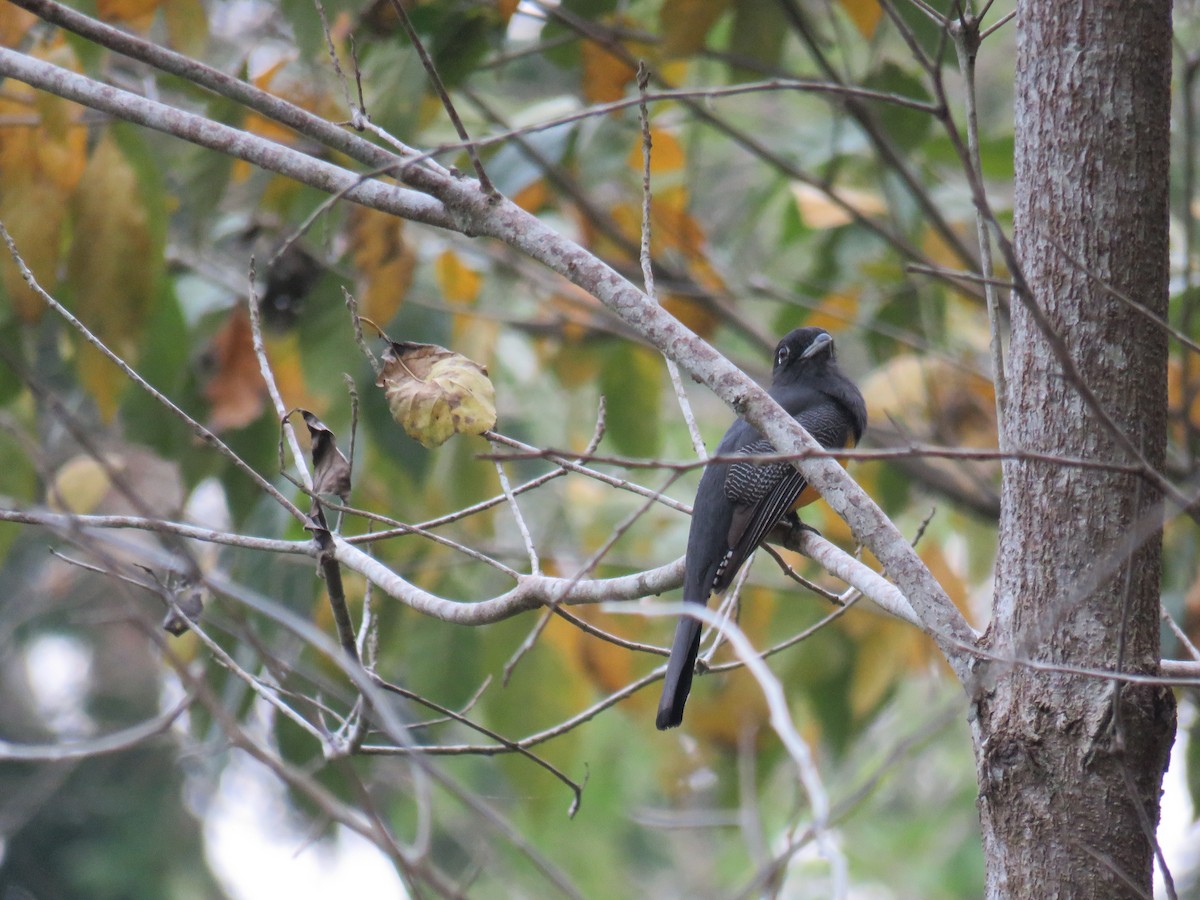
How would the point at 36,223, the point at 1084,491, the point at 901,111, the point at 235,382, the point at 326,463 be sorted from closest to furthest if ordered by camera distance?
1. the point at 1084,491
2. the point at 326,463
3. the point at 36,223
4. the point at 901,111
5. the point at 235,382

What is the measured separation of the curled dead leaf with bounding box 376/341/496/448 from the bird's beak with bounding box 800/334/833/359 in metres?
2.90

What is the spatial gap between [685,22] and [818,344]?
63.6 inches

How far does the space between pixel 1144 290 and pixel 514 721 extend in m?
3.15

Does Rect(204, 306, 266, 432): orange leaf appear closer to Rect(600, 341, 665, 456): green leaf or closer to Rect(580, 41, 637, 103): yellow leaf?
Rect(600, 341, 665, 456): green leaf

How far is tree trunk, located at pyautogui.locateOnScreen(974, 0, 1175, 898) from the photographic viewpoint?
2.05m

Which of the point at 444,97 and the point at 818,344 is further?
the point at 818,344

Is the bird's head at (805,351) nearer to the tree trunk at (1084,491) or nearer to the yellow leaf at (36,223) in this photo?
the yellow leaf at (36,223)

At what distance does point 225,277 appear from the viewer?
5.93 m

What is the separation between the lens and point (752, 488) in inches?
169

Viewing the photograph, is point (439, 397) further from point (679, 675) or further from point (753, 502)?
point (753, 502)

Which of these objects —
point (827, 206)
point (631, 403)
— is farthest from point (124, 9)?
point (827, 206)

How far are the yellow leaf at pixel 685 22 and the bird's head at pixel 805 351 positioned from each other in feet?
4.79

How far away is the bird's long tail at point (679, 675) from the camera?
3400 millimetres

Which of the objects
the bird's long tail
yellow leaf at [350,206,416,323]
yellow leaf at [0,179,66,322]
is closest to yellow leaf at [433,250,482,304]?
yellow leaf at [350,206,416,323]
